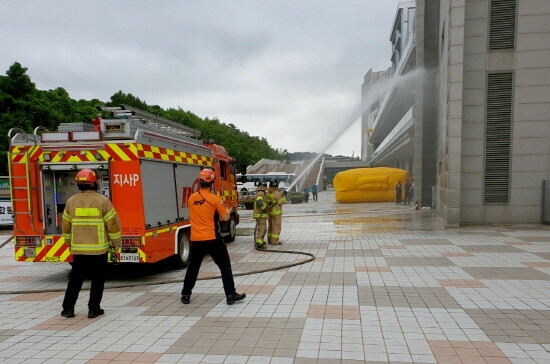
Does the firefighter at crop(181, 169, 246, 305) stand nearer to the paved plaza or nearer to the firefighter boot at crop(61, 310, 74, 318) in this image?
the paved plaza

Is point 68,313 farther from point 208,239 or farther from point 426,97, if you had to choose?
point 426,97

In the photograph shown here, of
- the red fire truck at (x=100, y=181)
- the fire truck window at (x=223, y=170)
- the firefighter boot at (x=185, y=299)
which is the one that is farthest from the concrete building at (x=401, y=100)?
the firefighter boot at (x=185, y=299)

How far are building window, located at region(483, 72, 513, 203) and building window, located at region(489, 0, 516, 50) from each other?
970 mm

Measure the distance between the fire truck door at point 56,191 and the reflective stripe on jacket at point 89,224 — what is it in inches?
77.1

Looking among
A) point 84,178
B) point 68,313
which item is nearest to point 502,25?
point 84,178

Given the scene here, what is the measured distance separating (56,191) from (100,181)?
32.3 inches

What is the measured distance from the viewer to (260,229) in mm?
10062

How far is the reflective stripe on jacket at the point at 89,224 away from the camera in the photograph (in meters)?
4.89

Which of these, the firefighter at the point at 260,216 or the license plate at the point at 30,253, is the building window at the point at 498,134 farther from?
the license plate at the point at 30,253

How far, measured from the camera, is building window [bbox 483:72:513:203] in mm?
13227

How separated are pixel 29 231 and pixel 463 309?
258 inches

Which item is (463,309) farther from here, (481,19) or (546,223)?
(481,19)

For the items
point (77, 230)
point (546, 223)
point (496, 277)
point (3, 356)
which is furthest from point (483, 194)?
point (3, 356)

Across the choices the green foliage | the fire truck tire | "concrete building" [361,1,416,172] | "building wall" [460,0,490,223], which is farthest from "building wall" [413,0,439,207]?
the green foliage
